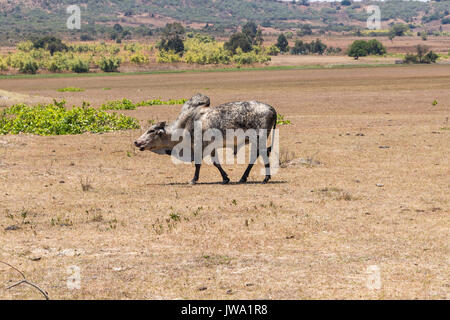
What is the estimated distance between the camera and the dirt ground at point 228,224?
8188 millimetres

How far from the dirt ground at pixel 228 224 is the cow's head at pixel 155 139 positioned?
988mm

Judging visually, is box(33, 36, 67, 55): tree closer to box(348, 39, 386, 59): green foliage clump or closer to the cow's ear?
box(348, 39, 386, 59): green foliage clump

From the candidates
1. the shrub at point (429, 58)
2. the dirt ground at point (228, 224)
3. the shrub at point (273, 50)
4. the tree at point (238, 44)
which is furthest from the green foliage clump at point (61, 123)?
the shrub at point (273, 50)

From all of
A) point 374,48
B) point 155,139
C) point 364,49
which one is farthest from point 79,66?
point 155,139

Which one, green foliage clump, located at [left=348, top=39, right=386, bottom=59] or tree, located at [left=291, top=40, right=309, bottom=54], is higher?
green foliage clump, located at [left=348, top=39, right=386, bottom=59]

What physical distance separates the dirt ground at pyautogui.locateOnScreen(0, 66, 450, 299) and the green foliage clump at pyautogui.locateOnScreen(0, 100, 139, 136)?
322 centimetres

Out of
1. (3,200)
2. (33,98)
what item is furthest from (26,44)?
(3,200)

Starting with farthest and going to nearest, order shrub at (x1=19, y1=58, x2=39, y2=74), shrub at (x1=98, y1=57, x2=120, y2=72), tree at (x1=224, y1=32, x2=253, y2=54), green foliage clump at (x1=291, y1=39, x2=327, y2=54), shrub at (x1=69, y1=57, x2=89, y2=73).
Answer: green foliage clump at (x1=291, y1=39, x2=327, y2=54) < tree at (x1=224, y1=32, x2=253, y2=54) < shrub at (x1=98, y1=57, x2=120, y2=72) < shrub at (x1=69, y1=57, x2=89, y2=73) < shrub at (x1=19, y1=58, x2=39, y2=74)

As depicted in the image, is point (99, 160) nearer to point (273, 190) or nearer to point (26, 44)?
point (273, 190)

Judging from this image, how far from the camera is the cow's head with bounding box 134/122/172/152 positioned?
14398 millimetres

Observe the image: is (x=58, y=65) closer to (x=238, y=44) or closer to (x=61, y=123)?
(x=238, y=44)

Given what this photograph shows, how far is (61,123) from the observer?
25.2m

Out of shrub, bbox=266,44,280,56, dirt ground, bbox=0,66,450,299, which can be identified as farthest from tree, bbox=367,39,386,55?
dirt ground, bbox=0,66,450,299

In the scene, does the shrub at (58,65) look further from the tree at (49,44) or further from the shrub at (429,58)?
the shrub at (429,58)
